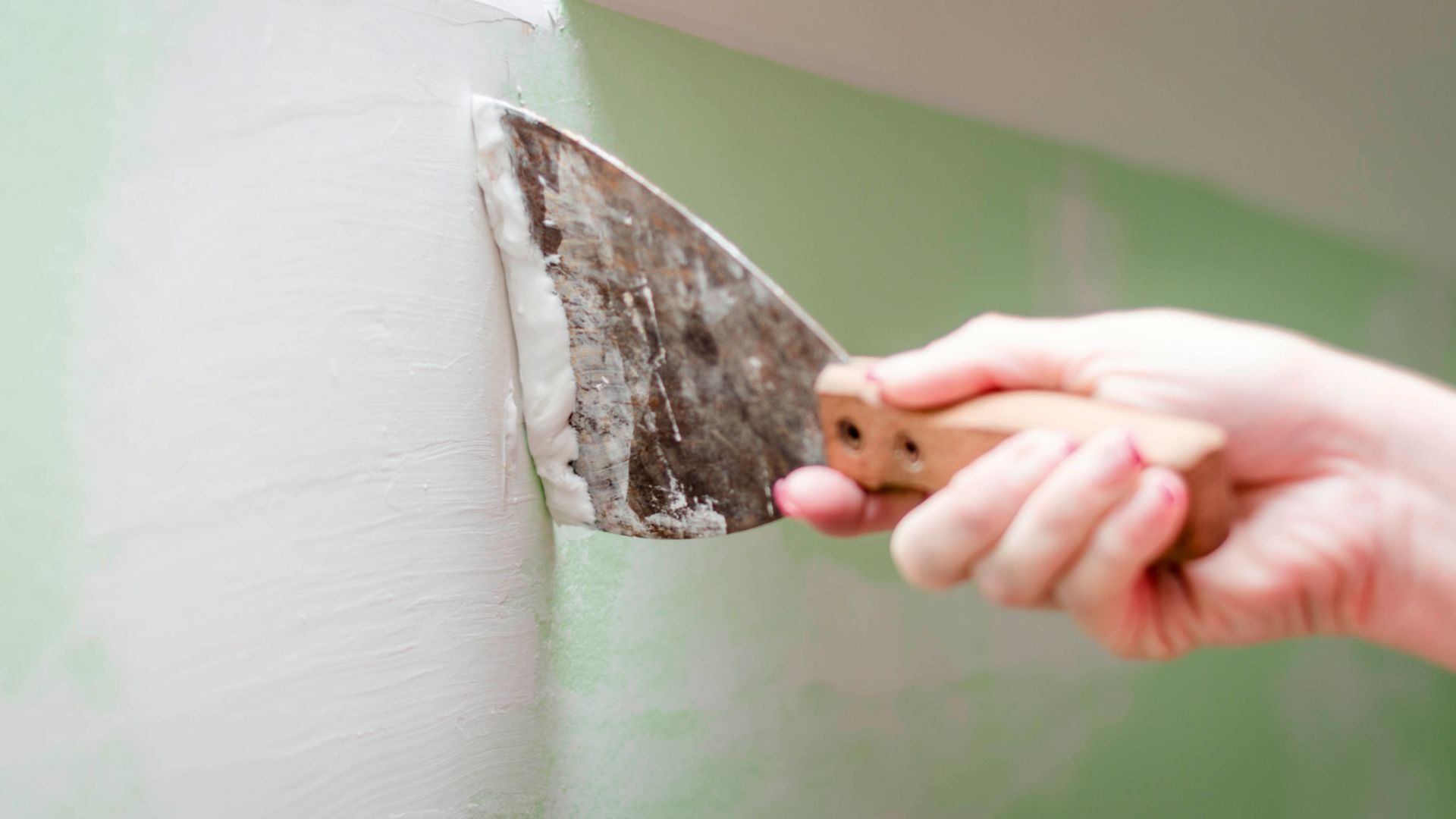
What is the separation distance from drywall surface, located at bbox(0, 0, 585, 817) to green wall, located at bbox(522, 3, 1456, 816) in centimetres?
12

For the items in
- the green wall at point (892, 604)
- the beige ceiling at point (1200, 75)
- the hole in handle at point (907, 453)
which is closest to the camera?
the hole in handle at point (907, 453)

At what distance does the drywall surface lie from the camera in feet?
1.65

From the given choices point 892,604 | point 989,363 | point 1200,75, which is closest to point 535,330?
point 989,363

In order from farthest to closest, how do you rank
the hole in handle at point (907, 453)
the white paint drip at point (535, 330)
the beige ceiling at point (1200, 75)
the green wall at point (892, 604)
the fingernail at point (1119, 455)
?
the beige ceiling at point (1200, 75)
the green wall at point (892, 604)
the white paint drip at point (535, 330)
the hole in handle at point (907, 453)
the fingernail at point (1119, 455)

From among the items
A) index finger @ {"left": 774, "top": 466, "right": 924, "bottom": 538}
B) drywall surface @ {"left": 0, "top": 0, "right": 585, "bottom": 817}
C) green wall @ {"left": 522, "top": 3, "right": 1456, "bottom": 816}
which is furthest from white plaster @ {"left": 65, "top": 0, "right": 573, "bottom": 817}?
index finger @ {"left": 774, "top": 466, "right": 924, "bottom": 538}

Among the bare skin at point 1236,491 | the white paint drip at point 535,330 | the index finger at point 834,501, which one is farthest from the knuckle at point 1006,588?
the white paint drip at point 535,330

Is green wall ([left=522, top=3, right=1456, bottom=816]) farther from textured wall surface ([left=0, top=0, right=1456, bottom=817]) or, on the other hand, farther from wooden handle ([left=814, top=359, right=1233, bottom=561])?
wooden handle ([left=814, top=359, right=1233, bottom=561])

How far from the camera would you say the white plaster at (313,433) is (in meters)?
0.54

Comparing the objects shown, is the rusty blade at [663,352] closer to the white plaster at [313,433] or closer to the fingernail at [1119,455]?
A: the white plaster at [313,433]

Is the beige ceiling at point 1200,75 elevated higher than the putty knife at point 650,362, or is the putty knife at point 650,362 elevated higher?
the beige ceiling at point 1200,75

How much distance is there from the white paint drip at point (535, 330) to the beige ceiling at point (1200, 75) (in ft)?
0.79

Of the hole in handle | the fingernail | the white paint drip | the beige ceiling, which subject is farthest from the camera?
the beige ceiling

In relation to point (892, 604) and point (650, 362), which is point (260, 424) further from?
point (892, 604)

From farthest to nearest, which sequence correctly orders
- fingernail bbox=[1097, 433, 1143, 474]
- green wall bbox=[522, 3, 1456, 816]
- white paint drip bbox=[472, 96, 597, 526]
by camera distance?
green wall bbox=[522, 3, 1456, 816] < white paint drip bbox=[472, 96, 597, 526] < fingernail bbox=[1097, 433, 1143, 474]
